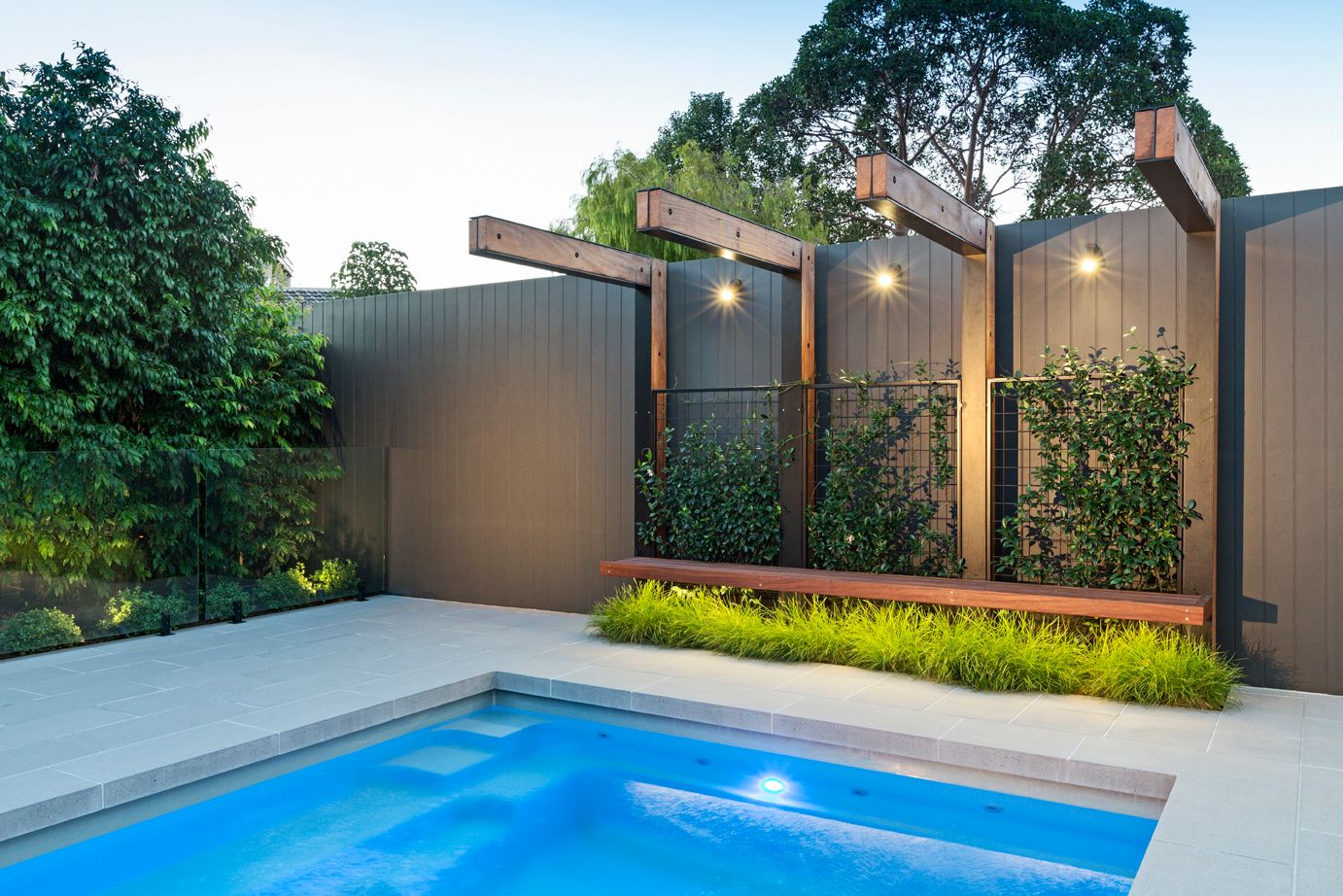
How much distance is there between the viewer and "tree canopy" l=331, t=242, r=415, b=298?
65.9 ft

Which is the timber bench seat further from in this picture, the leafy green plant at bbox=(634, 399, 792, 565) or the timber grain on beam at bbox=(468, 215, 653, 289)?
the timber grain on beam at bbox=(468, 215, 653, 289)

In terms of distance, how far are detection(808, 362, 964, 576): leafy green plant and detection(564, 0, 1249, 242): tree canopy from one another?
42.5 ft

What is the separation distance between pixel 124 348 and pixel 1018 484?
5.45 meters

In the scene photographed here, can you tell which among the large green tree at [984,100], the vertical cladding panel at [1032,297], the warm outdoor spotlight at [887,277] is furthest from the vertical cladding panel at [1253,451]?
the large green tree at [984,100]

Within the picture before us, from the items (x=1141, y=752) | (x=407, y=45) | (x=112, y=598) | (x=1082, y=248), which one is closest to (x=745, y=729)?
(x=1141, y=752)

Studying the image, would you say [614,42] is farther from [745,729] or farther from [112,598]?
[745,729]

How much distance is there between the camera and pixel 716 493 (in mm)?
6492

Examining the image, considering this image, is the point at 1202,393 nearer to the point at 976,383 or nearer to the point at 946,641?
the point at 976,383

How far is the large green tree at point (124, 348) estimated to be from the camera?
590cm

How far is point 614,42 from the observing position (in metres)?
10.6

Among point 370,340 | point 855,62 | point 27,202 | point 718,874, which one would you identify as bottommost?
point 718,874

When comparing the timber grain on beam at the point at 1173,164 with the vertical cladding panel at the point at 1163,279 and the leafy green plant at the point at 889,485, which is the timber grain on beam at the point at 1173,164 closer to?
the vertical cladding panel at the point at 1163,279

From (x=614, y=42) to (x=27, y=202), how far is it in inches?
249

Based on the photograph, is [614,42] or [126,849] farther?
[614,42]
